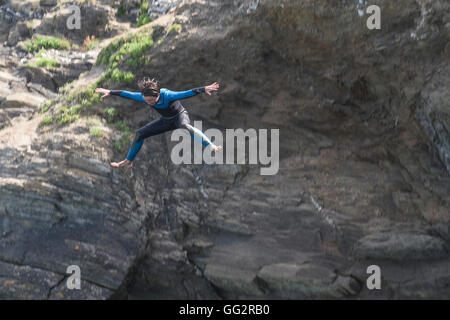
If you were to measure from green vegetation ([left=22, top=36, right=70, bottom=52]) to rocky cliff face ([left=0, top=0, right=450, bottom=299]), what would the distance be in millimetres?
3868

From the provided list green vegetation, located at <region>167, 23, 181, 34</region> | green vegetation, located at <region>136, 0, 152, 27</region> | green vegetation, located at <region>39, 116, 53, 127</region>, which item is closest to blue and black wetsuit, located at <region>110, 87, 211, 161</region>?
green vegetation, located at <region>39, 116, 53, 127</region>

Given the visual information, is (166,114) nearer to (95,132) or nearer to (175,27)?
(95,132)

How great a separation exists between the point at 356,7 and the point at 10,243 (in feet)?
28.7

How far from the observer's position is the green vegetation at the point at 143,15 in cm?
1404

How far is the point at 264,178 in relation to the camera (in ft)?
33.2

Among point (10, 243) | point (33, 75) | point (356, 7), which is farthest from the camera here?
point (33, 75)

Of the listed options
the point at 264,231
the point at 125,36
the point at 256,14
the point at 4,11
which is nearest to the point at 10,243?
the point at 264,231

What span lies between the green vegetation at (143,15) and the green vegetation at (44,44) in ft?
8.51

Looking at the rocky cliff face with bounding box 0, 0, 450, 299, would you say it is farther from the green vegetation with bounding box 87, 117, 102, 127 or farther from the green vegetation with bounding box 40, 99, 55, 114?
the green vegetation with bounding box 40, 99, 55, 114

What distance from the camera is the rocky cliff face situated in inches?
338

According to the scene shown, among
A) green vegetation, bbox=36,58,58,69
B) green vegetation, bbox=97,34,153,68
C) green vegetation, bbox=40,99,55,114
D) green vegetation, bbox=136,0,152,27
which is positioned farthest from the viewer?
green vegetation, bbox=136,0,152,27

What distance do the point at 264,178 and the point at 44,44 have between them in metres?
9.11

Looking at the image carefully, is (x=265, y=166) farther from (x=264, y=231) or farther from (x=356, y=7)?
(x=356, y=7)

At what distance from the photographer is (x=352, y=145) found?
1021 cm
